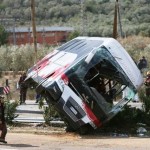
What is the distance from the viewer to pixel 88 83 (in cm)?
1633

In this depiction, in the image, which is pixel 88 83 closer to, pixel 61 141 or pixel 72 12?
pixel 61 141

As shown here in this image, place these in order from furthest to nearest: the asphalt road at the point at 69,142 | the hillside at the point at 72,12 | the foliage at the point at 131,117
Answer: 1. the hillside at the point at 72,12
2. the foliage at the point at 131,117
3. the asphalt road at the point at 69,142

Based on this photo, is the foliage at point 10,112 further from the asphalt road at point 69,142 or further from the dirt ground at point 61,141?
the asphalt road at point 69,142

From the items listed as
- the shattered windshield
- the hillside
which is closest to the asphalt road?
the shattered windshield

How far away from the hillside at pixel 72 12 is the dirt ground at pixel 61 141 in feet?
241

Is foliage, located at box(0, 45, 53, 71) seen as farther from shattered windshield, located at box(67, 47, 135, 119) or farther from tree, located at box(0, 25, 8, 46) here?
tree, located at box(0, 25, 8, 46)

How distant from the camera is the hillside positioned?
95.1 m

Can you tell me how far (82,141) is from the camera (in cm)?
1552

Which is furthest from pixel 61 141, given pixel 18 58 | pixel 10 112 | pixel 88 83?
pixel 18 58

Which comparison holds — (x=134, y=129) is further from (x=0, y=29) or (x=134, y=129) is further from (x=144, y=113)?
(x=0, y=29)

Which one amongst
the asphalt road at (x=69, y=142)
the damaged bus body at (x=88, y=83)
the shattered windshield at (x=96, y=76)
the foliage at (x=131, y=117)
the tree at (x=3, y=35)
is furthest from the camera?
the tree at (x=3, y=35)

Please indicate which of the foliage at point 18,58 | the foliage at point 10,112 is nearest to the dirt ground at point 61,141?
the foliage at point 10,112

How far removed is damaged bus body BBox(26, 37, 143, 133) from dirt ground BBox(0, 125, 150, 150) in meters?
0.52

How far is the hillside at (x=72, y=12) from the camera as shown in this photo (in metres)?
95.1
